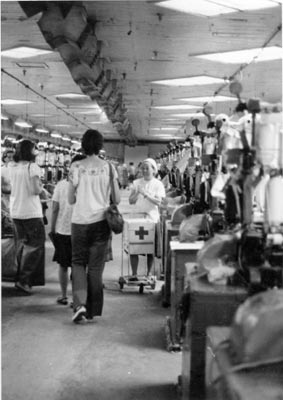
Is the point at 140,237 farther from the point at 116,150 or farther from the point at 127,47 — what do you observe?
the point at 116,150

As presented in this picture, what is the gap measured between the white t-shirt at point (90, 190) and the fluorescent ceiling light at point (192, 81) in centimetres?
516

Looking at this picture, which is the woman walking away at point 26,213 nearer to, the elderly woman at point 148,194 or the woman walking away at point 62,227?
the woman walking away at point 62,227

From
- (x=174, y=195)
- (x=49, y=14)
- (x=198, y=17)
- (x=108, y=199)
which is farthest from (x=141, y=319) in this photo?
(x=198, y=17)

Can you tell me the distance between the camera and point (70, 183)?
4363mm

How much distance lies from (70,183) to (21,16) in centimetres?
236

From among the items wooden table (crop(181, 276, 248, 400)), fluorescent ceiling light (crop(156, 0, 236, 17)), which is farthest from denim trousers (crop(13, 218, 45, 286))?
wooden table (crop(181, 276, 248, 400))

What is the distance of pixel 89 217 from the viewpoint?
428 centimetres

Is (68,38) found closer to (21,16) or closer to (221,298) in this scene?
(21,16)

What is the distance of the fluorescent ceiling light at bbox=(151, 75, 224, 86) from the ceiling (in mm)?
192

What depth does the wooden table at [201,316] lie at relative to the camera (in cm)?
231

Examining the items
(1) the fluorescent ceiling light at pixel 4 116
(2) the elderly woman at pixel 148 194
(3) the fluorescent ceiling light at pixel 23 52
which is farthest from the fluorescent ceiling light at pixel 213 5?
(1) the fluorescent ceiling light at pixel 4 116

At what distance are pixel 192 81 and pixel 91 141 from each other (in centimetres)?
566

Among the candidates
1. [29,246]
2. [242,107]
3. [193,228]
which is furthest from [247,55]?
[242,107]

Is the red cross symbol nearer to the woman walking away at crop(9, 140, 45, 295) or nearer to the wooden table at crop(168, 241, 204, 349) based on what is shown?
the woman walking away at crop(9, 140, 45, 295)
